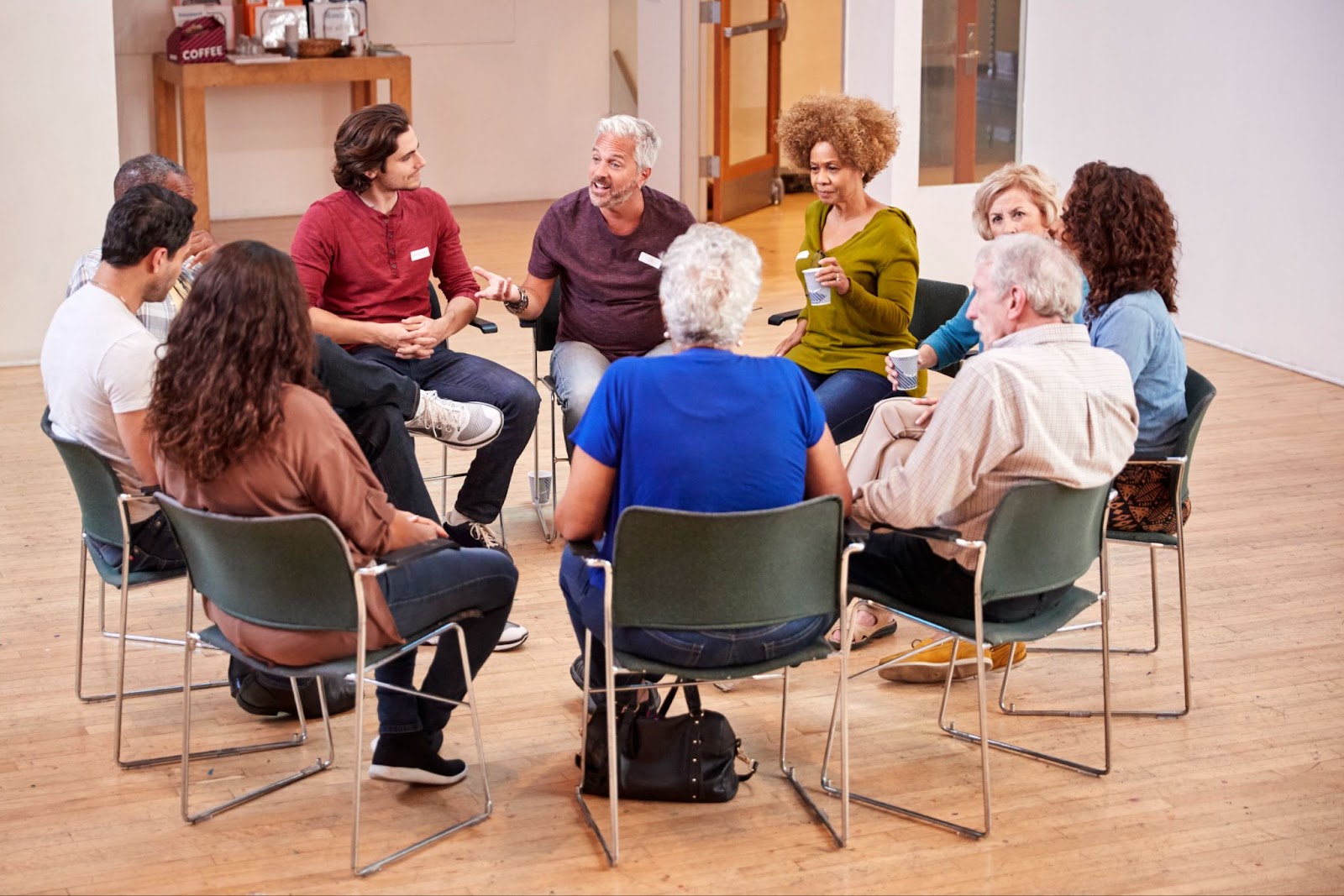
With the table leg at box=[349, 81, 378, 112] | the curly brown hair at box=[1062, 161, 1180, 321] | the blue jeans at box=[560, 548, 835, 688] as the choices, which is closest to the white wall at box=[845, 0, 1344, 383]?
the curly brown hair at box=[1062, 161, 1180, 321]

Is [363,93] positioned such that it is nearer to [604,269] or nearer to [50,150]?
[50,150]

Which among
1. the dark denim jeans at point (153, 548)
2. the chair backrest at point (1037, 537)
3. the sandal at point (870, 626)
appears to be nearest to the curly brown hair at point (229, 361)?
the dark denim jeans at point (153, 548)

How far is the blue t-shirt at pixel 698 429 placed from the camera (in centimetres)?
286

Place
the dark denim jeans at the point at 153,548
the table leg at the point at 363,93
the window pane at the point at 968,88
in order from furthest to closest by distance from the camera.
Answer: the table leg at the point at 363,93 → the window pane at the point at 968,88 → the dark denim jeans at the point at 153,548

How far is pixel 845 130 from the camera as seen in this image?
448cm

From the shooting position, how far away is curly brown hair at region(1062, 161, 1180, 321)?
12.2ft

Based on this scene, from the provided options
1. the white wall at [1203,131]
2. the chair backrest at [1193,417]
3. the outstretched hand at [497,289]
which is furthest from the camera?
the white wall at [1203,131]

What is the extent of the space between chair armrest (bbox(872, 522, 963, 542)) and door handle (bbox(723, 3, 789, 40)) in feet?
23.5

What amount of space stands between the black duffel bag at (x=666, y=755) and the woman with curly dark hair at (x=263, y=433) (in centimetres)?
50

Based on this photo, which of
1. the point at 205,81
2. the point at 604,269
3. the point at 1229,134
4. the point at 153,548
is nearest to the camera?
the point at 153,548

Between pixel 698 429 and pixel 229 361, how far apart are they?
88cm

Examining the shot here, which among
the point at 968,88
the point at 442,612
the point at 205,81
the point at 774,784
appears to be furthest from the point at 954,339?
the point at 205,81

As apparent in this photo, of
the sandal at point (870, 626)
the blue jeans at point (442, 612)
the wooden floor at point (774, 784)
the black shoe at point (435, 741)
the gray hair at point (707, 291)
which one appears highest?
the gray hair at point (707, 291)

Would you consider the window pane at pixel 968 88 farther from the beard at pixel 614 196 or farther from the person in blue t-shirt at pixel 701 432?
the person in blue t-shirt at pixel 701 432
